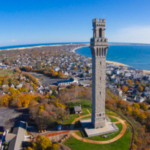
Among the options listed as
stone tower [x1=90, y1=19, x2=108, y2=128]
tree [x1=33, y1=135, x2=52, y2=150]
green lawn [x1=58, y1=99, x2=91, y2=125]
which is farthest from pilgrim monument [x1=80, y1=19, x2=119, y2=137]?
tree [x1=33, y1=135, x2=52, y2=150]

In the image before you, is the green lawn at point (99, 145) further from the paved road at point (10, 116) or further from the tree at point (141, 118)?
the paved road at point (10, 116)

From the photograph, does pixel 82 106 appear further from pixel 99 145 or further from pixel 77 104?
pixel 99 145

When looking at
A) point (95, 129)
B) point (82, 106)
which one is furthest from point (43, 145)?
point (82, 106)

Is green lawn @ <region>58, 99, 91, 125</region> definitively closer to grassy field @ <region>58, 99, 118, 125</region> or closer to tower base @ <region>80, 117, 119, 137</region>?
grassy field @ <region>58, 99, 118, 125</region>

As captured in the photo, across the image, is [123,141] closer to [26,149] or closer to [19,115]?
[26,149]

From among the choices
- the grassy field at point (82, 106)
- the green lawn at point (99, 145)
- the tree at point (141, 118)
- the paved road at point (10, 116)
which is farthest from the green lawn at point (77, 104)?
the tree at point (141, 118)

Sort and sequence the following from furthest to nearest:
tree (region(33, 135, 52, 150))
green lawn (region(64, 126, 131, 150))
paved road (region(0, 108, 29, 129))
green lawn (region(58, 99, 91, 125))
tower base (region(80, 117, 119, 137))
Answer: paved road (region(0, 108, 29, 129))
green lawn (region(58, 99, 91, 125))
tower base (region(80, 117, 119, 137))
green lawn (region(64, 126, 131, 150))
tree (region(33, 135, 52, 150))

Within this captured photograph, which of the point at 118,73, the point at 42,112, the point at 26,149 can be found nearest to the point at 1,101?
the point at 42,112
